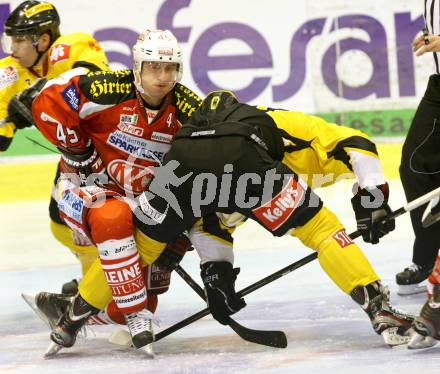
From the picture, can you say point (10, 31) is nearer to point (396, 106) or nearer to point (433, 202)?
point (433, 202)

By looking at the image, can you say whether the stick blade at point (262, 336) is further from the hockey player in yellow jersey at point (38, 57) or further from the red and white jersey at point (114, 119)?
the hockey player in yellow jersey at point (38, 57)

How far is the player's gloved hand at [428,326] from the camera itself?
3.69m

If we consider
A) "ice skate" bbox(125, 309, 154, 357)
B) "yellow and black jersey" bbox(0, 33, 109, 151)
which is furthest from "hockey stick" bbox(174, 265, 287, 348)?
"yellow and black jersey" bbox(0, 33, 109, 151)

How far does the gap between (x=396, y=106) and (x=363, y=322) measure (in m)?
4.18

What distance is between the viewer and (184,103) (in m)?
4.23

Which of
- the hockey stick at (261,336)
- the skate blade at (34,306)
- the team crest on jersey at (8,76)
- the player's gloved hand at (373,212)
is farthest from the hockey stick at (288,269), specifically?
the team crest on jersey at (8,76)

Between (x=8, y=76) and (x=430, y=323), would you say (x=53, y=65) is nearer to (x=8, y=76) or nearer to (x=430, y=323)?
(x=8, y=76)

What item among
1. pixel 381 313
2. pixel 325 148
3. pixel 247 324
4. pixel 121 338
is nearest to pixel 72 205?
pixel 121 338

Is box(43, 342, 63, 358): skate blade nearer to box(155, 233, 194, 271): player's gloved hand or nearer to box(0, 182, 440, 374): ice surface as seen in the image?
box(0, 182, 440, 374): ice surface

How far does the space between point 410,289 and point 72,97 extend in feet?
5.46

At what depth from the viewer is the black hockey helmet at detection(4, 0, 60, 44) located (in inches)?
205

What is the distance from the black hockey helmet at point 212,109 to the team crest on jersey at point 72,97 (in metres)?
0.53

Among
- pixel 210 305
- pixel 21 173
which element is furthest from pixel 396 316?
pixel 21 173

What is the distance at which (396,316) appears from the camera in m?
3.77
